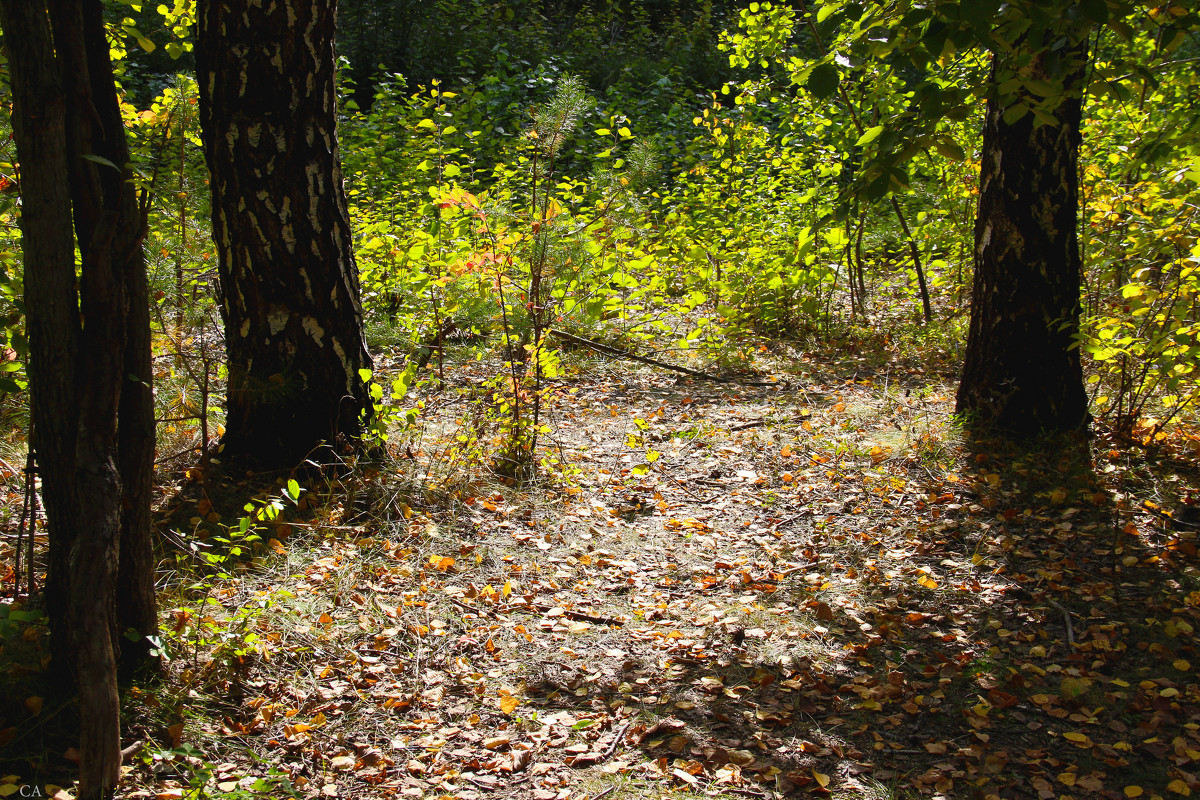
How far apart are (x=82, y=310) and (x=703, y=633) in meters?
2.25

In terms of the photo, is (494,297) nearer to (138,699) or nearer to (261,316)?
(261,316)

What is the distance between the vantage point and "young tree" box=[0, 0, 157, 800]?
173 centimetres

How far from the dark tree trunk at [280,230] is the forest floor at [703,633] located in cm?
36

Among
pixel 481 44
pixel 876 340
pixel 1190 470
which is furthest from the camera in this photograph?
pixel 481 44

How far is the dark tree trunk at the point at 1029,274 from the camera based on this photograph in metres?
3.76

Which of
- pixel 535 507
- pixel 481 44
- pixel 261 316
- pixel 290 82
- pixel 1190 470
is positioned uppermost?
pixel 481 44

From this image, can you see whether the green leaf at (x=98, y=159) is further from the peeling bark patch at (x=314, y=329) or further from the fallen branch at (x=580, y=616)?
the fallen branch at (x=580, y=616)

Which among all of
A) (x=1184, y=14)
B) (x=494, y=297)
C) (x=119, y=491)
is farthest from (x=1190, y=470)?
(x=119, y=491)

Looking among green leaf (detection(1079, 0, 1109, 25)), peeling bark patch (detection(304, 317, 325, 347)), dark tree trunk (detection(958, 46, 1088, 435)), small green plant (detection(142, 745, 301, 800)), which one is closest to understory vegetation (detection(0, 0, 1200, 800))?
small green plant (detection(142, 745, 301, 800))

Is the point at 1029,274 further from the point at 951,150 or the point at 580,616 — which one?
the point at 580,616

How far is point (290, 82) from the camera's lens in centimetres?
324

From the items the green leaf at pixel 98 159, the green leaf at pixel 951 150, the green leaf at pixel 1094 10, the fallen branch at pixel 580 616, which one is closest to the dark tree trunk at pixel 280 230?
the fallen branch at pixel 580 616

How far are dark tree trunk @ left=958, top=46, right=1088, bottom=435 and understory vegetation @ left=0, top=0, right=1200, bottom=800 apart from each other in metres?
0.17

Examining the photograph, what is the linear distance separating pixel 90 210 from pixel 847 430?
150 inches
